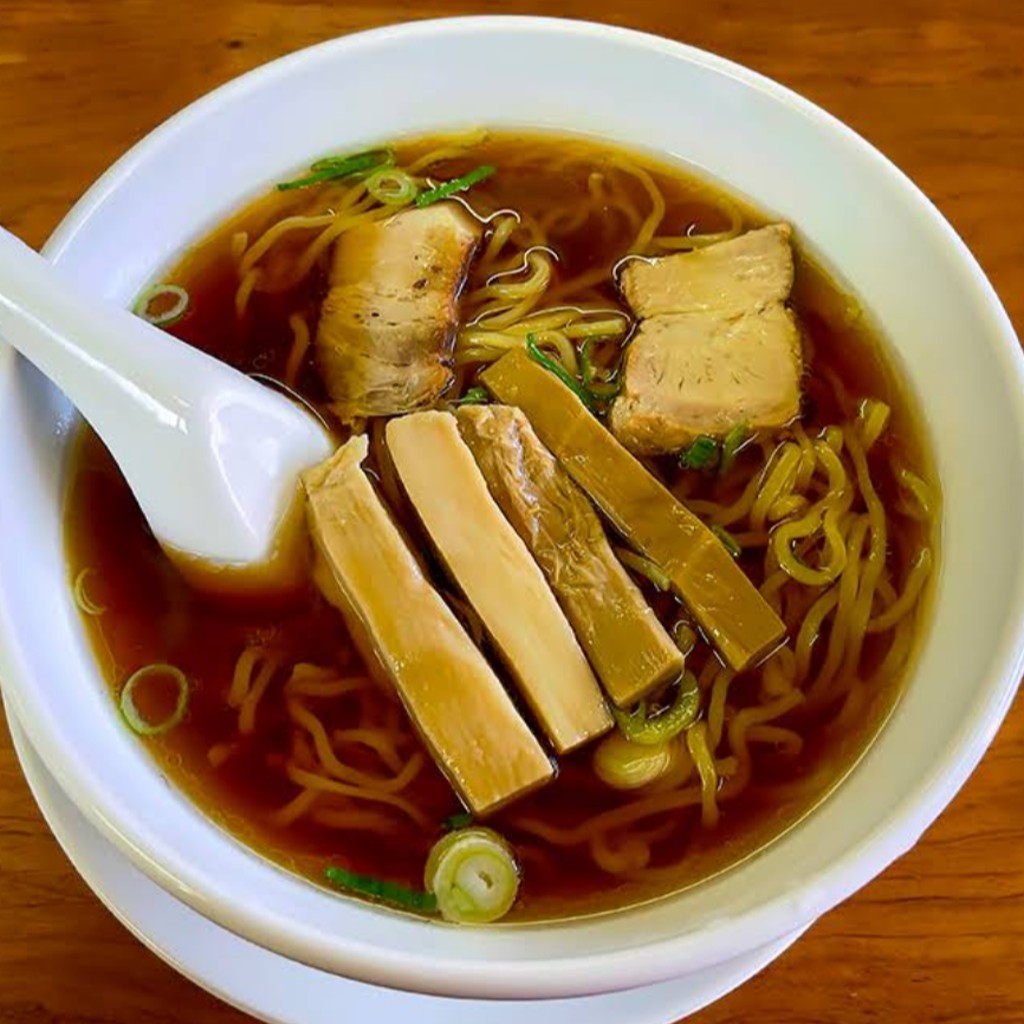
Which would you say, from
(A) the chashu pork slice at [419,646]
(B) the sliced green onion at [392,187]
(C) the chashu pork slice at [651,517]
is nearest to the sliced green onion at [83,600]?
(A) the chashu pork slice at [419,646]

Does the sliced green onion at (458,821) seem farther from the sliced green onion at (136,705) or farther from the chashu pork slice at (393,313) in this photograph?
the chashu pork slice at (393,313)

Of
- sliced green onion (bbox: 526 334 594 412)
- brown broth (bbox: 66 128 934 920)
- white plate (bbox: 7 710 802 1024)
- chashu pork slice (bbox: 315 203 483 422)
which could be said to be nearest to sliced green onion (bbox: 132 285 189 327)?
brown broth (bbox: 66 128 934 920)

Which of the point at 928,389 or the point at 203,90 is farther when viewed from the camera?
the point at 203,90

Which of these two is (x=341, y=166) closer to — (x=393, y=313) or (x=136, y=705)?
(x=393, y=313)

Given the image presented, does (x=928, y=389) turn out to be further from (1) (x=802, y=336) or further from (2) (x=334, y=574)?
(2) (x=334, y=574)

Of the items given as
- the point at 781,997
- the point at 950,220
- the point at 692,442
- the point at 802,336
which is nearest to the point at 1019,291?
the point at 950,220

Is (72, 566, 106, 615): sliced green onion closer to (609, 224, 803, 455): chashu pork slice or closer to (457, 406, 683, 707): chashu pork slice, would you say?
(457, 406, 683, 707): chashu pork slice
